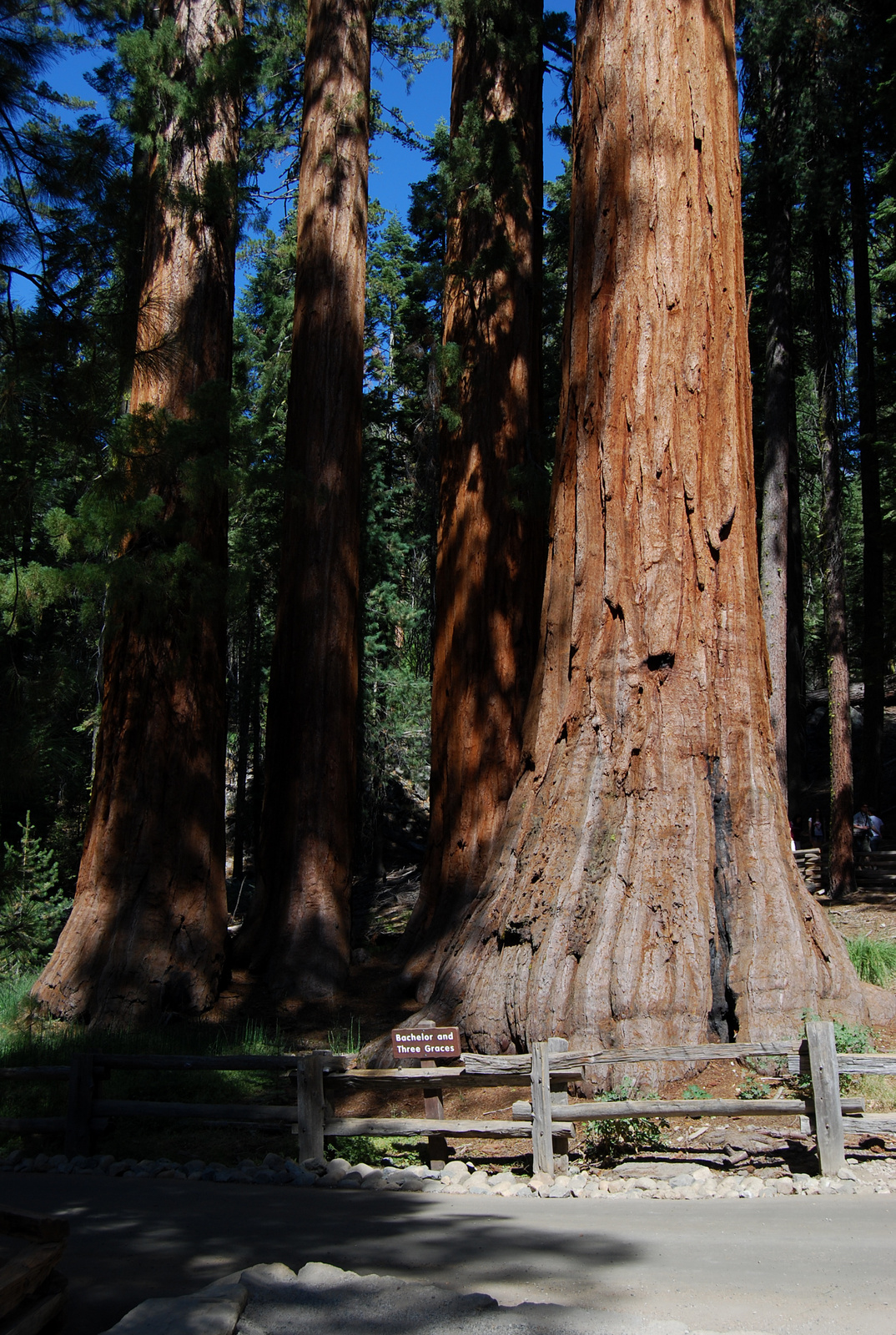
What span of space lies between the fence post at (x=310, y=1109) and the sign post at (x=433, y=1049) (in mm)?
518

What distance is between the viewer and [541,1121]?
5625 mm

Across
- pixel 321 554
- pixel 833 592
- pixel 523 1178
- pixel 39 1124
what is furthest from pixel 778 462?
pixel 39 1124

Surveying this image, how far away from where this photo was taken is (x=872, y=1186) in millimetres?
4949

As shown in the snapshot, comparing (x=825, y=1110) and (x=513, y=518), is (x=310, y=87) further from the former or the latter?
(x=825, y=1110)

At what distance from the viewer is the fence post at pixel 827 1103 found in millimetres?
5141

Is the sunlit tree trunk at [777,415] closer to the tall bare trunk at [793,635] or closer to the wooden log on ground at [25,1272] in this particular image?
the tall bare trunk at [793,635]

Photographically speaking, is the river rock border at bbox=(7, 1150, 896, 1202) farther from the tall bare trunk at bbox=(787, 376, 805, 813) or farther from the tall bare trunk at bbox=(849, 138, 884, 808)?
the tall bare trunk at bbox=(849, 138, 884, 808)

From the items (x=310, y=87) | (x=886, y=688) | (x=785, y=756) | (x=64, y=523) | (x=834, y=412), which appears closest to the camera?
(x=64, y=523)

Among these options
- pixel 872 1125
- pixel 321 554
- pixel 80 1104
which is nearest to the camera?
pixel 872 1125

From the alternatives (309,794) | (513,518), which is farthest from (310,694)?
(513,518)

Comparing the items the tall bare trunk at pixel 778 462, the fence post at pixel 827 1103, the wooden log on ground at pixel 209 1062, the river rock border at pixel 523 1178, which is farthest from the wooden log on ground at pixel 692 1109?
the tall bare trunk at pixel 778 462

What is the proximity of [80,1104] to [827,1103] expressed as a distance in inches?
181

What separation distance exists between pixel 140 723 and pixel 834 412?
16.5 metres

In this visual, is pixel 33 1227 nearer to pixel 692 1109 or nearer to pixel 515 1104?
pixel 515 1104
